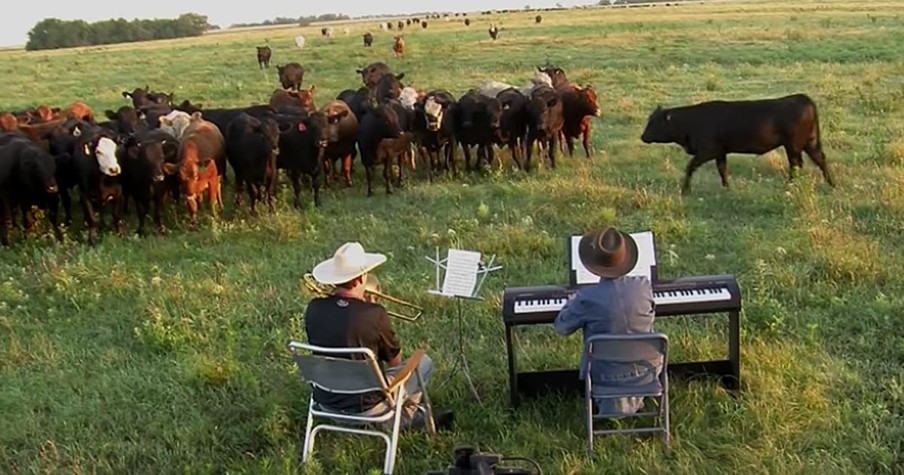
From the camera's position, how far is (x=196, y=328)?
8016 millimetres

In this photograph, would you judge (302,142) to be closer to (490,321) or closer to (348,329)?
(490,321)

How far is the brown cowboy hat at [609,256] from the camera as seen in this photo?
5465 millimetres

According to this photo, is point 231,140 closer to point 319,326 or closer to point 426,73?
point 319,326

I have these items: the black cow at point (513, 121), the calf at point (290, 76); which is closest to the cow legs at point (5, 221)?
the black cow at point (513, 121)

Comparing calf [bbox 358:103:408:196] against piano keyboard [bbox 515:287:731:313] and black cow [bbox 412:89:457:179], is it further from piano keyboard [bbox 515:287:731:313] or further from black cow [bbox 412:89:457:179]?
piano keyboard [bbox 515:287:731:313]

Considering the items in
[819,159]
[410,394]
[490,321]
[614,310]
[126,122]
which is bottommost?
[490,321]

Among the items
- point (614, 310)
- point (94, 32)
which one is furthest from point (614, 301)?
point (94, 32)

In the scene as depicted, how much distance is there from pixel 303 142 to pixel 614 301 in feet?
25.7

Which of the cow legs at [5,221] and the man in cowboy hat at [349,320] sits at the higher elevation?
the man in cowboy hat at [349,320]

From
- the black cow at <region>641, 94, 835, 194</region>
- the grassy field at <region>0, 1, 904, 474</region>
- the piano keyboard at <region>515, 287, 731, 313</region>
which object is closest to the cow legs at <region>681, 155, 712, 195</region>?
the black cow at <region>641, 94, 835, 194</region>

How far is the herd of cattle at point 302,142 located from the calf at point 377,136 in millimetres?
16

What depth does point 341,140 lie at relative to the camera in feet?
43.7

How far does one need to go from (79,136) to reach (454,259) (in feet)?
24.6

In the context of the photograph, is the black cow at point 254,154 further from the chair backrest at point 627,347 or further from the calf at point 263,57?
the calf at point 263,57
